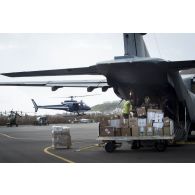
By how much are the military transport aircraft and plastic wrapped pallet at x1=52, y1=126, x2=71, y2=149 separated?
8.83ft

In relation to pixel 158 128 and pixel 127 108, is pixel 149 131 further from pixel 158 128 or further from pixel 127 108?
pixel 127 108

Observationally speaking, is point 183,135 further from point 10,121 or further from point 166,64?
point 10,121

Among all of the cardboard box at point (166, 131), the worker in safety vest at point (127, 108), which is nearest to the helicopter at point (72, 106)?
the worker in safety vest at point (127, 108)

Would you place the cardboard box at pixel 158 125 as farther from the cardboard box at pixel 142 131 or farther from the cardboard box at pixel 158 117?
the cardboard box at pixel 142 131

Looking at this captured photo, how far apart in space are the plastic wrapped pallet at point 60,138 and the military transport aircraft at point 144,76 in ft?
8.83

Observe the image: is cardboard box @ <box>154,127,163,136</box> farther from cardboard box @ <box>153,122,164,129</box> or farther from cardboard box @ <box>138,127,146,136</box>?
cardboard box @ <box>138,127,146,136</box>

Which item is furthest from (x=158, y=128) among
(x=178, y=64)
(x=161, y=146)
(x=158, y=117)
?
(x=178, y=64)

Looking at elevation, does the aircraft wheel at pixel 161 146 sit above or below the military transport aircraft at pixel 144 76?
below

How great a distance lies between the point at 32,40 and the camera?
12.8 m

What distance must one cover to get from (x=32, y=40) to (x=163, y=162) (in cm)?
573

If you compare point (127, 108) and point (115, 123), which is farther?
point (127, 108)

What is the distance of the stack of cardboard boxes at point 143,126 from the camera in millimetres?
13883

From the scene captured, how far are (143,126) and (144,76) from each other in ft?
Result: 6.07

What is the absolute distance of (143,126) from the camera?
46.0ft
